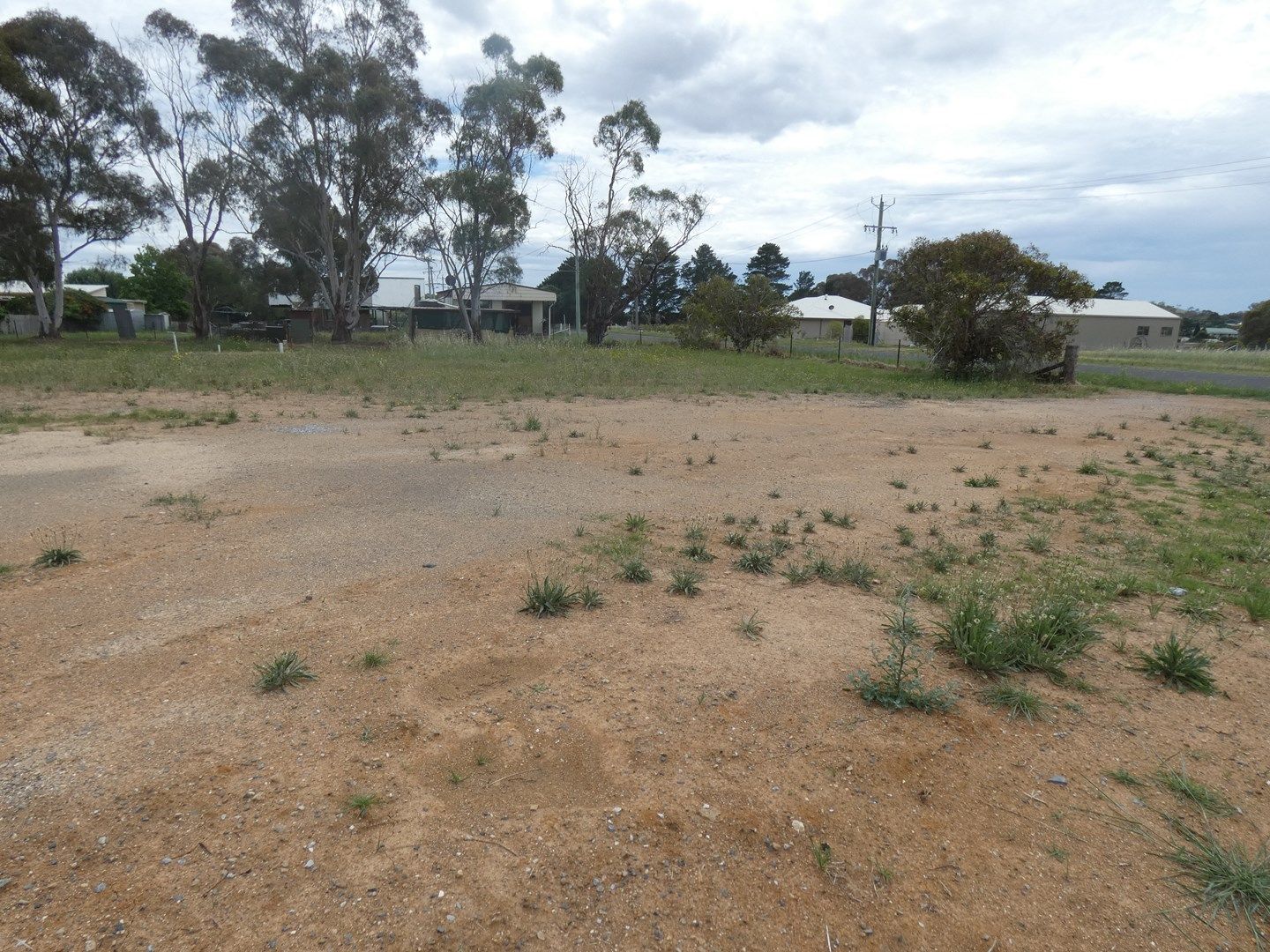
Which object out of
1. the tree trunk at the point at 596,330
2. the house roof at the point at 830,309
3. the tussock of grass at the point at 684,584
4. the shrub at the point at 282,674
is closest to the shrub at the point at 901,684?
the tussock of grass at the point at 684,584

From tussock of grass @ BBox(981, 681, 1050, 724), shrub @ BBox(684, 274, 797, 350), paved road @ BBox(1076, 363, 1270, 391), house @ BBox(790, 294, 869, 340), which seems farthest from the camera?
house @ BBox(790, 294, 869, 340)

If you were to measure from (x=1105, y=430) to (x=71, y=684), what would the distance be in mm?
13284

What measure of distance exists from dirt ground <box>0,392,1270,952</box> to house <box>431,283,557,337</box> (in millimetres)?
45338

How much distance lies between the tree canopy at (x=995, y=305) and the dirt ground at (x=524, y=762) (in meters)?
16.2

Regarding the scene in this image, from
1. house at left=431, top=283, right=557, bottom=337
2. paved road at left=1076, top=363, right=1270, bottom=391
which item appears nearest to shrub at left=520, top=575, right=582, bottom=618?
paved road at left=1076, top=363, right=1270, bottom=391

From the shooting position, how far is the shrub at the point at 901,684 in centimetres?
315

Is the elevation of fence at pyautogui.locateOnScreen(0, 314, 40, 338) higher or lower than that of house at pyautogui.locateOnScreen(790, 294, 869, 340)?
lower

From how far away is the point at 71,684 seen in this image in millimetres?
3246

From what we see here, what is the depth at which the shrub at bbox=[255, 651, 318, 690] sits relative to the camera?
3.23 meters

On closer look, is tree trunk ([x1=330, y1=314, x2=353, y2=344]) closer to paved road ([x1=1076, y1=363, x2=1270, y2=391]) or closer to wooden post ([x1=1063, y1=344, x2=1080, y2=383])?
wooden post ([x1=1063, y1=344, x2=1080, y2=383])

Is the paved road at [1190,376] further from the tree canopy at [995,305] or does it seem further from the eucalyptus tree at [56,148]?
the eucalyptus tree at [56,148]

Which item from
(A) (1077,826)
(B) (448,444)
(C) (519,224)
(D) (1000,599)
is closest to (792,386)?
(B) (448,444)

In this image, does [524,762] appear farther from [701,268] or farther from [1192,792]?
[701,268]

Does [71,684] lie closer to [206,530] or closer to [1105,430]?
[206,530]
